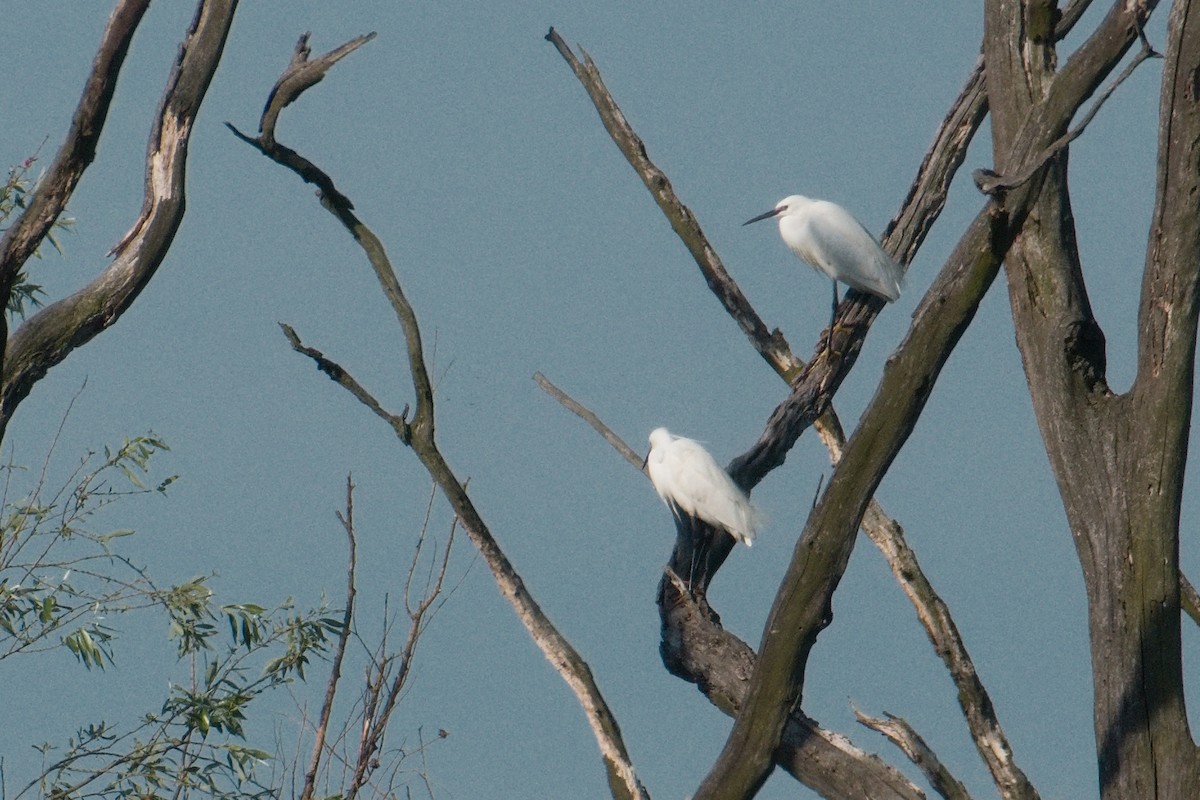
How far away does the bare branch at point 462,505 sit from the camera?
5473 mm

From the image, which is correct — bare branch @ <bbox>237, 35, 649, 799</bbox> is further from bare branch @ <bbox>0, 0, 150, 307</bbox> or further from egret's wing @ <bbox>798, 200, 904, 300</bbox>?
egret's wing @ <bbox>798, 200, 904, 300</bbox>

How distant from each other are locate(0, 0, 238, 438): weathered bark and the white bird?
281 centimetres

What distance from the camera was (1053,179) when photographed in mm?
4156

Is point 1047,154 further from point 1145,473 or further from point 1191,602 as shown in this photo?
point 1191,602

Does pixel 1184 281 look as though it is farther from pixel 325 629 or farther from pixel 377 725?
pixel 325 629

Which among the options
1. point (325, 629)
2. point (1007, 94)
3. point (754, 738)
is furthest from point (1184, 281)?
point (325, 629)

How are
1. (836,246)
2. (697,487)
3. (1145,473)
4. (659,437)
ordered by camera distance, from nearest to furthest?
(1145,473)
(697,487)
(836,246)
(659,437)

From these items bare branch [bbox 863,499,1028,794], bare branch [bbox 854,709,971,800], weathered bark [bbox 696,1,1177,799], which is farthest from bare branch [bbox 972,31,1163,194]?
bare branch [bbox 863,499,1028,794]

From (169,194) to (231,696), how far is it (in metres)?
2.23

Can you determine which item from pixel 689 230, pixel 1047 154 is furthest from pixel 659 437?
pixel 1047 154

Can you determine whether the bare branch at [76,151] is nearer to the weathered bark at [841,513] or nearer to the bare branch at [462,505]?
the bare branch at [462,505]

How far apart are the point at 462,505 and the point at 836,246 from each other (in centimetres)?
302

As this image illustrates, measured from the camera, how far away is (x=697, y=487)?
7484mm

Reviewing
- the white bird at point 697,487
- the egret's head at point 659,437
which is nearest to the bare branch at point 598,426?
the white bird at point 697,487
